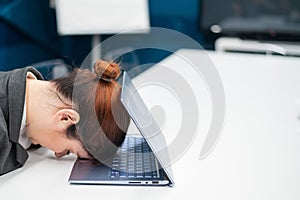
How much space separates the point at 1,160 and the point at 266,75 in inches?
62.3

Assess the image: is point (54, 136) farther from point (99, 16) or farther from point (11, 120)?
point (99, 16)

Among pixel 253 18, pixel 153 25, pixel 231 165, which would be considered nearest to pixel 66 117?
pixel 231 165

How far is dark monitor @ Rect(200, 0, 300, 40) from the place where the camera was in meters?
3.28

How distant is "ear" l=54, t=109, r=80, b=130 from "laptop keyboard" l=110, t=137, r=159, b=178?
18cm

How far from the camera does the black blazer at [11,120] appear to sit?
1143mm

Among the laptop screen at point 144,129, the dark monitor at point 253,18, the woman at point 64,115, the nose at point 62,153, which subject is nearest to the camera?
the laptop screen at point 144,129

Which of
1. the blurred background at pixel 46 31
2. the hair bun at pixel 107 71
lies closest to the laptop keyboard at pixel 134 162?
the hair bun at pixel 107 71

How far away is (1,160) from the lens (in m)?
1.14

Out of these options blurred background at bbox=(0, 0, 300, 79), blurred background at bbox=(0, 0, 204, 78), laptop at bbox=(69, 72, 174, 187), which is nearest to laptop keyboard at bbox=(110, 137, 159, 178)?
laptop at bbox=(69, 72, 174, 187)

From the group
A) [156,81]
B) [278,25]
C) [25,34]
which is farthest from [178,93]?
[25,34]

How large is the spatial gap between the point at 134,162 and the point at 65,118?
24cm

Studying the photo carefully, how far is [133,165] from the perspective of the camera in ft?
3.97

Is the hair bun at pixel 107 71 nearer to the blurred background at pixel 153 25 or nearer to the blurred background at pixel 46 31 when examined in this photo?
the blurred background at pixel 153 25

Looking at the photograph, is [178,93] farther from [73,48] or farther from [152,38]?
[73,48]
